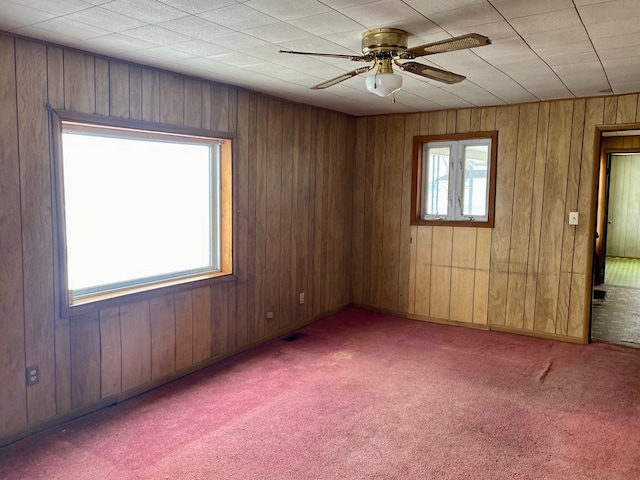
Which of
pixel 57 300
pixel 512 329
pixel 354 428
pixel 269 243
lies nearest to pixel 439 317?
pixel 512 329

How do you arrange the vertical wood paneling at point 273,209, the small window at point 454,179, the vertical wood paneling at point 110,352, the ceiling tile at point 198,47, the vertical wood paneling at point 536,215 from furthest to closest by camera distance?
the small window at point 454,179 < the vertical wood paneling at point 536,215 < the vertical wood paneling at point 273,209 < the vertical wood paneling at point 110,352 < the ceiling tile at point 198,47

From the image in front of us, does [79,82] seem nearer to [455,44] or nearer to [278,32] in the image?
[278,32]

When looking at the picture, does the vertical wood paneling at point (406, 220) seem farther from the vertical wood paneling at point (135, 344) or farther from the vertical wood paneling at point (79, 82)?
the vertical wood paneling at point (79, 82)

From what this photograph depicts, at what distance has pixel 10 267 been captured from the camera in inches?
105

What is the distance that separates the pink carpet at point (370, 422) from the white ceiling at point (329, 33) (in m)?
2.23

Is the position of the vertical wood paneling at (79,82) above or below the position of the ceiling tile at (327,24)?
below

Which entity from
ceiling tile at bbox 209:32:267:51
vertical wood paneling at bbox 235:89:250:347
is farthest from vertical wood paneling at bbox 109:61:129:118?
vertical wood paneling at bbox 235:89:250:347

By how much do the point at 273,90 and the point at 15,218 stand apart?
7.33ft

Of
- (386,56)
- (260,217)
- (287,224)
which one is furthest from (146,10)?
(287,224)

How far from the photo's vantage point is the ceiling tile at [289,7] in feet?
Result: 6.99

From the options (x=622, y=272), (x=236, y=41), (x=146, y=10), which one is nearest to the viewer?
(x=146, y=10)

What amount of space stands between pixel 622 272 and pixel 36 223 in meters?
9.13

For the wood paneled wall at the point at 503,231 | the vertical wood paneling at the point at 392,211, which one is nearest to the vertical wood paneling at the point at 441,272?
the wood paneled wall at the point at 503,231

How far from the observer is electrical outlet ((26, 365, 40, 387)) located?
2781 millimetres
